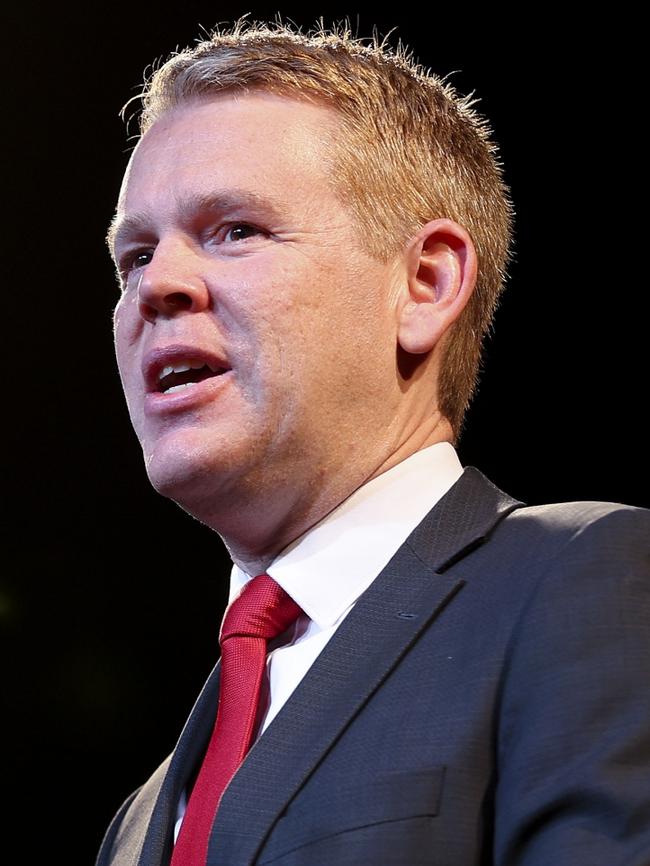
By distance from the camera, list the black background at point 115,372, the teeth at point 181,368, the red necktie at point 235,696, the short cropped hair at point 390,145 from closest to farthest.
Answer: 1. the red necktie at point 235,696
2. the teeth at point 181,368
3. the short cropped hair at point 390,145
4. the black background at point 115,372

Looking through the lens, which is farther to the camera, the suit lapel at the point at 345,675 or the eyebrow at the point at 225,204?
the eyebrow at the point at 225,204

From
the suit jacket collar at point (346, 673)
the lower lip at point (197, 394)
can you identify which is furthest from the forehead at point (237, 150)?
the suit jacket collar at point (346, 673)

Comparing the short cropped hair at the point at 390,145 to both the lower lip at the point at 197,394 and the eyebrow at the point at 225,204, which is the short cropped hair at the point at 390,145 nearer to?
the eyebrow at the point at 225,204

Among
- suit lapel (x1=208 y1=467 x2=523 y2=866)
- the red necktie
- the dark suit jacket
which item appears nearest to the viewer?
the dark suit jacket

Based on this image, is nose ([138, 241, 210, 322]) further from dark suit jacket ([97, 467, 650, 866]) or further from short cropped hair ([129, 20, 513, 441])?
dark suit jacket ([97, 467, 650, 866])

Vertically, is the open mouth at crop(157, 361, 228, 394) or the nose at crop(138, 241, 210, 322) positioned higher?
the nose at crop(138, 241, 210, 322)

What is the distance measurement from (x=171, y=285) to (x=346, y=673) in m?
0.59

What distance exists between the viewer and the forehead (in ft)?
5.27

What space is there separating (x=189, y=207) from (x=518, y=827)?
0.95 meters

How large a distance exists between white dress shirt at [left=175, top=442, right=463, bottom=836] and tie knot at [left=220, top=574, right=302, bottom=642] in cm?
1

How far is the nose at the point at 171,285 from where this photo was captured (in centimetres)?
154

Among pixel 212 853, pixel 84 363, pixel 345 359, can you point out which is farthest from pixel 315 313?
pixel 84 363

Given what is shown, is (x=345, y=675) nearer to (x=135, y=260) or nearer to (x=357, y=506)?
(x=357, y=506)

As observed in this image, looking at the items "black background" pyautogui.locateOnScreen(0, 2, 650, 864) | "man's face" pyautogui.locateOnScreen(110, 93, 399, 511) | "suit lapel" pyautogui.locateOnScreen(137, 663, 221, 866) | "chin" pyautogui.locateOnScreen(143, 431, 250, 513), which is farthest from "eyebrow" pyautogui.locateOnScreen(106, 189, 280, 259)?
"black background" pyautogui.locateOnScreen(0, 2, 650, 864)
